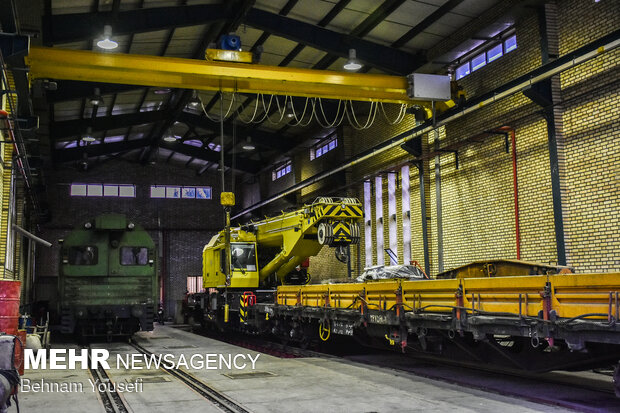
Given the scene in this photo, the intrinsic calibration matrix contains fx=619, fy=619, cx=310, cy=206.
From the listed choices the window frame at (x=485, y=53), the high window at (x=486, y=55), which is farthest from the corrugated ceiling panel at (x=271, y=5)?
the high window at (x=486, y=55)

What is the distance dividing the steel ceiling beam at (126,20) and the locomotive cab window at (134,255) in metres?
5.59

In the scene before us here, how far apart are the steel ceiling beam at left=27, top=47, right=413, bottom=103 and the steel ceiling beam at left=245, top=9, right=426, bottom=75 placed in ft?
9.36

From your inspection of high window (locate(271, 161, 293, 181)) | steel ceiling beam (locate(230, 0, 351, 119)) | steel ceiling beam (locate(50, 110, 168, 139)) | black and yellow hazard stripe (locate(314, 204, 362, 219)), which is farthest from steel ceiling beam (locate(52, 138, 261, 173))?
black and yellow hazard stripe (locate(314, 204, 362, 219))

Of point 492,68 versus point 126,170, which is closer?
point 492,68

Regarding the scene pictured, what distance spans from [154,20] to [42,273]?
20.2m

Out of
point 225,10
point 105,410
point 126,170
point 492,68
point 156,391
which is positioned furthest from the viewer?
point 126,170

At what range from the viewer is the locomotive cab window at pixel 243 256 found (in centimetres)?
1706

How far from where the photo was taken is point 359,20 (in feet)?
53.9

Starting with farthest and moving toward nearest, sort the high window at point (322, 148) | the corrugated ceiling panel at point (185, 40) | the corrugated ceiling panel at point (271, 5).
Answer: the high window at point (322, 148) → the corrugated ceiling panel at point (185, 40) → the corrugated ceiling panel at point (271, 5)

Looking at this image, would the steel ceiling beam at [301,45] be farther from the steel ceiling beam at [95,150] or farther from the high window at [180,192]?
the high window at [180,192]

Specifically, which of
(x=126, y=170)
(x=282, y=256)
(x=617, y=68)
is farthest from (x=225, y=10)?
(x=126, y=170)

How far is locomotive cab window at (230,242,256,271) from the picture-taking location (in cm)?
1706

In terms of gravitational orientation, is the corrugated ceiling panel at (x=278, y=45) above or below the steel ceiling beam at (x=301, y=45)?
above

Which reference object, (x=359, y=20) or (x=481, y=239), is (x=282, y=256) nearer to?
(x=481, y=239)
